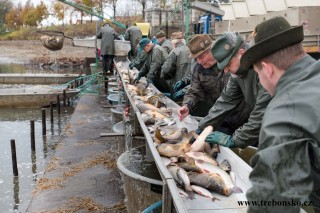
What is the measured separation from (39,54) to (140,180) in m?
46.4

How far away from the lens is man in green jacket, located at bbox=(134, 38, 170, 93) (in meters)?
9.29

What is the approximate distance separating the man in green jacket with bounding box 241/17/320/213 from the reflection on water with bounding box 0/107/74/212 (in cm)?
650

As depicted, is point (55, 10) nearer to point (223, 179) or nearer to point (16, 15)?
point (16, 15)

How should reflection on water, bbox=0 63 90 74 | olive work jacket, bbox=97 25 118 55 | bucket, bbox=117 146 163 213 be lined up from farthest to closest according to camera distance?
reflection on water, bbox=0 63 90 74, olive work jacket, bbox=97 25 118 55, bucket, bbox=117 146 163 213

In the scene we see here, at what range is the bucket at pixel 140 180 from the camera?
14.0 ft

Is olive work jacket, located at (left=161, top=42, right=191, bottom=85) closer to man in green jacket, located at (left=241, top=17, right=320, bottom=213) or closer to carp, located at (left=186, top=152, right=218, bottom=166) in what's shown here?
carp, located at (left=186, top=152, right=218, bottom=166)

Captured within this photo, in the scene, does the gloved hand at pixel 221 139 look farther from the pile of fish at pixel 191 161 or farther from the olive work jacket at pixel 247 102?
the pile of fish at pixel 191 161

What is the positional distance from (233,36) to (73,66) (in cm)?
3764

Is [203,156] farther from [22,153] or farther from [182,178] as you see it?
[22,153]

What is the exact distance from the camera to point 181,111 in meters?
5.38

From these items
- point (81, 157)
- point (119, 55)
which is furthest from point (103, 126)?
point (119, 55)

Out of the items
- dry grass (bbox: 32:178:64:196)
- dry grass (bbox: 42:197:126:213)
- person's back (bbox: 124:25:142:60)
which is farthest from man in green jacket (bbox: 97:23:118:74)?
dry grass (bbox: 42:197:126:213)

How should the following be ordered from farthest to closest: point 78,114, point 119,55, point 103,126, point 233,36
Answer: point 119,55 → point 78,114 → point 103,126 → point 233,36

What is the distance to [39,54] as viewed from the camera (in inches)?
1890
